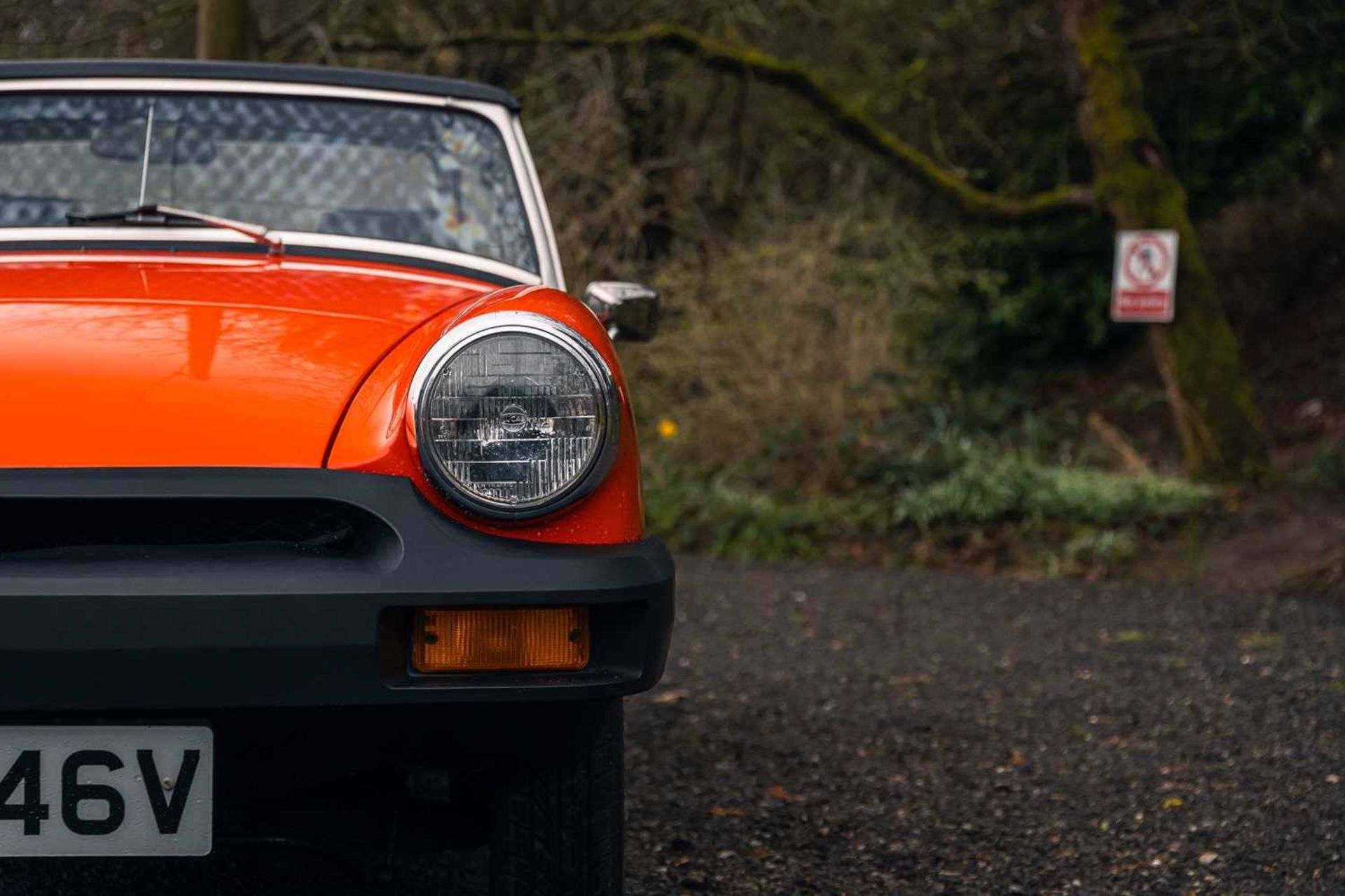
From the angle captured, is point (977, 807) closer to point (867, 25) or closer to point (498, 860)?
point (498, 860)

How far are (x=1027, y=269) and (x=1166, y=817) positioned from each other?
28.8 feet

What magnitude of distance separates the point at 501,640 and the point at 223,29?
6558 mm

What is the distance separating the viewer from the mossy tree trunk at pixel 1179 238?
8.12 metres

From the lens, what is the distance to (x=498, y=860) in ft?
6.90

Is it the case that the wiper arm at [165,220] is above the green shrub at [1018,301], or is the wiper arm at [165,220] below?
above

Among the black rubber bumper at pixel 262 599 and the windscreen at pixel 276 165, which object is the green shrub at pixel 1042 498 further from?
the black rubber bumper at pixel 262 599

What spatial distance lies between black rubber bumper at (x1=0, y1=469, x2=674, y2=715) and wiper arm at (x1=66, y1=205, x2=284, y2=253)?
98cm

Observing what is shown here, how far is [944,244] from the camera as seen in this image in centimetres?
1152

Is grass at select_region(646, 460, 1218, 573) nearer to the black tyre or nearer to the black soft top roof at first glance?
the black soft top roof

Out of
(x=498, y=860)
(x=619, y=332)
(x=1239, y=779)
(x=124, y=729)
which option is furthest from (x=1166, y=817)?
(x=124, y=729)

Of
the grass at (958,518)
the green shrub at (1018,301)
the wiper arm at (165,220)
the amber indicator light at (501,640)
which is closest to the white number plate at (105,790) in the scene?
the amber indicator light at (501,640)

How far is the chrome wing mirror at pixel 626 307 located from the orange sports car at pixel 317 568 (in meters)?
0.62

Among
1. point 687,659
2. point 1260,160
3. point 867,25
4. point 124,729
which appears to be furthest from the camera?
point 867,25

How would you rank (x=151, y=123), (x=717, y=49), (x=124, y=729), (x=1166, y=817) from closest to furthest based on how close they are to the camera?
(x=124, y=729) → (x=151, y=123) → (x=1166, y=817) → (x=717, y=49)
